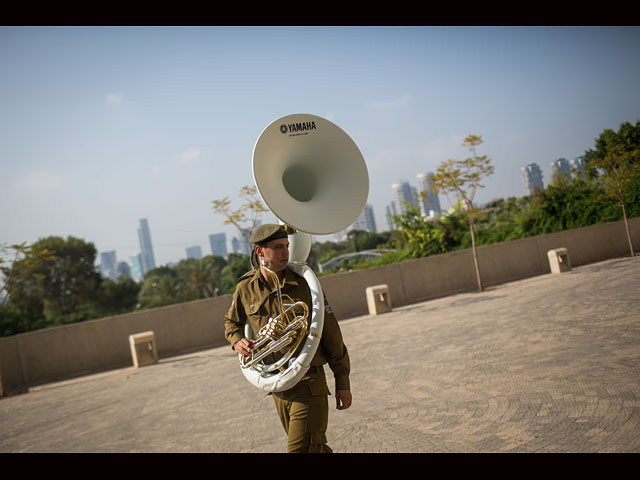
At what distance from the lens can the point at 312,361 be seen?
10.0ft

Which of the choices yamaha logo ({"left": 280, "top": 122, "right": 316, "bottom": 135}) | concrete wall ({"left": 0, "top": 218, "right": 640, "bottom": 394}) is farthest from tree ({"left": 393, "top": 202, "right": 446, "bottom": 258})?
yamaha logo ({"left": 280, "top": 122, "right": 316, "bottom": 135})

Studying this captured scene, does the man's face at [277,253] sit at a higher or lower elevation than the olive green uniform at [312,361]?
higher

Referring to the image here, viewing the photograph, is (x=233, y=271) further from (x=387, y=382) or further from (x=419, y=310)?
(x=387, y=382)

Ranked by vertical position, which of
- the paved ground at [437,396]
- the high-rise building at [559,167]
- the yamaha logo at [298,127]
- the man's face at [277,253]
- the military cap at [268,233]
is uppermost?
the high-rise building at [559,167]

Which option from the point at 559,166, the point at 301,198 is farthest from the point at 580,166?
the point at 301,198

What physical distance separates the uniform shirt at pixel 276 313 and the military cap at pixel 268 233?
11.0 inches

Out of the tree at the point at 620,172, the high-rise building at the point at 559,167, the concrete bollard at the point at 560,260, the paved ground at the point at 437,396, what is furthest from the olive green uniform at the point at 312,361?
the high-rise building at the point at 559,167

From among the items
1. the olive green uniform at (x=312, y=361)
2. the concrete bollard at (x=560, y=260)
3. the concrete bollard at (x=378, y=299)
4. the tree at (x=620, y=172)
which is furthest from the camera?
the concrete bollard at (x=560, y=260)

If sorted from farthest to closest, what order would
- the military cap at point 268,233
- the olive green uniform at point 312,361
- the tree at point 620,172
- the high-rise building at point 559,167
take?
the high-rise building at point 559,167
the tree at point 620,172
the military cap at point 268,233
the olive green uniform at point 312,361

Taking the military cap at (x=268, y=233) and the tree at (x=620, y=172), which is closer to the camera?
the military cap at (x=268, y=233)

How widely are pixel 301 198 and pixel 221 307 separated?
11.9 m

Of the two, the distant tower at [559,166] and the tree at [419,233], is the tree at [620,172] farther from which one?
the distant tower at [559,166]

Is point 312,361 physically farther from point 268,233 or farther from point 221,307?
point 221,307

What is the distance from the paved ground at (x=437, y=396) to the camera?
419cm
